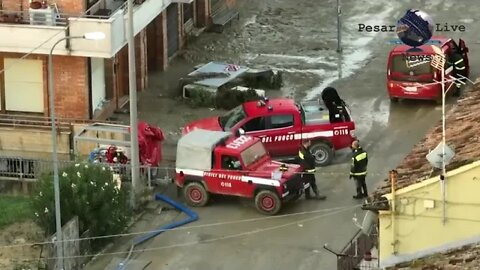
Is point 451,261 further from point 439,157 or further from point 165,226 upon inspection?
point 165,226

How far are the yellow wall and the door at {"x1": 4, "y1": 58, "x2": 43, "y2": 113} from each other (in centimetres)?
1659

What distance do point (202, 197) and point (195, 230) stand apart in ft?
4.17

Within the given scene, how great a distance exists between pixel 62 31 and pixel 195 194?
5.74 meters

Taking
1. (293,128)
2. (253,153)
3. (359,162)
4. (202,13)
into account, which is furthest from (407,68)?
(202,13)

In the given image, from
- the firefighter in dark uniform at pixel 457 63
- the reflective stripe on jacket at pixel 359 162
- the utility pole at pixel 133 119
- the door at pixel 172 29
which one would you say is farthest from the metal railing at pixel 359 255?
the door at pixel 172 29

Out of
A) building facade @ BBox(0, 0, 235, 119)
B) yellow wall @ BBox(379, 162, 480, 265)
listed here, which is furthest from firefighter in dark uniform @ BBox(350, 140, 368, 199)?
yellow wall @ BBox(379, 162, 480, 265)

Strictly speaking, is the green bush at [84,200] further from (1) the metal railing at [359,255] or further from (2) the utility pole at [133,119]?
(1) the metal railing at [359,255]

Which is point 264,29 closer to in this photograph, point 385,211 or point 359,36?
point 359,36

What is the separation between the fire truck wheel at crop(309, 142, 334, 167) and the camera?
31.5 m

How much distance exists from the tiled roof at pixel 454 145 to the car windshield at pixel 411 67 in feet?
37.4

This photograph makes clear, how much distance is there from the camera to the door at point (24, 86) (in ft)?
111

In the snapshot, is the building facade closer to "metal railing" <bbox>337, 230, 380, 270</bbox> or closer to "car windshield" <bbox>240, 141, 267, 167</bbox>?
"car windshield" <bbox>240, 141, 267, 167</bbox>

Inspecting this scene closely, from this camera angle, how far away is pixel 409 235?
1919cm

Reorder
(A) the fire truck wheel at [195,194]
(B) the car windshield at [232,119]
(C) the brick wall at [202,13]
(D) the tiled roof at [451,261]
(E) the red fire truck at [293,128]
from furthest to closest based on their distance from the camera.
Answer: (C) the brick wall at [202,13] → (B) the car windshield at [232,119] → (E) the red fire truck at [293,128] → (A) the fire truck wheel at [195,194] → (D) the tiled roof at [451,261]
